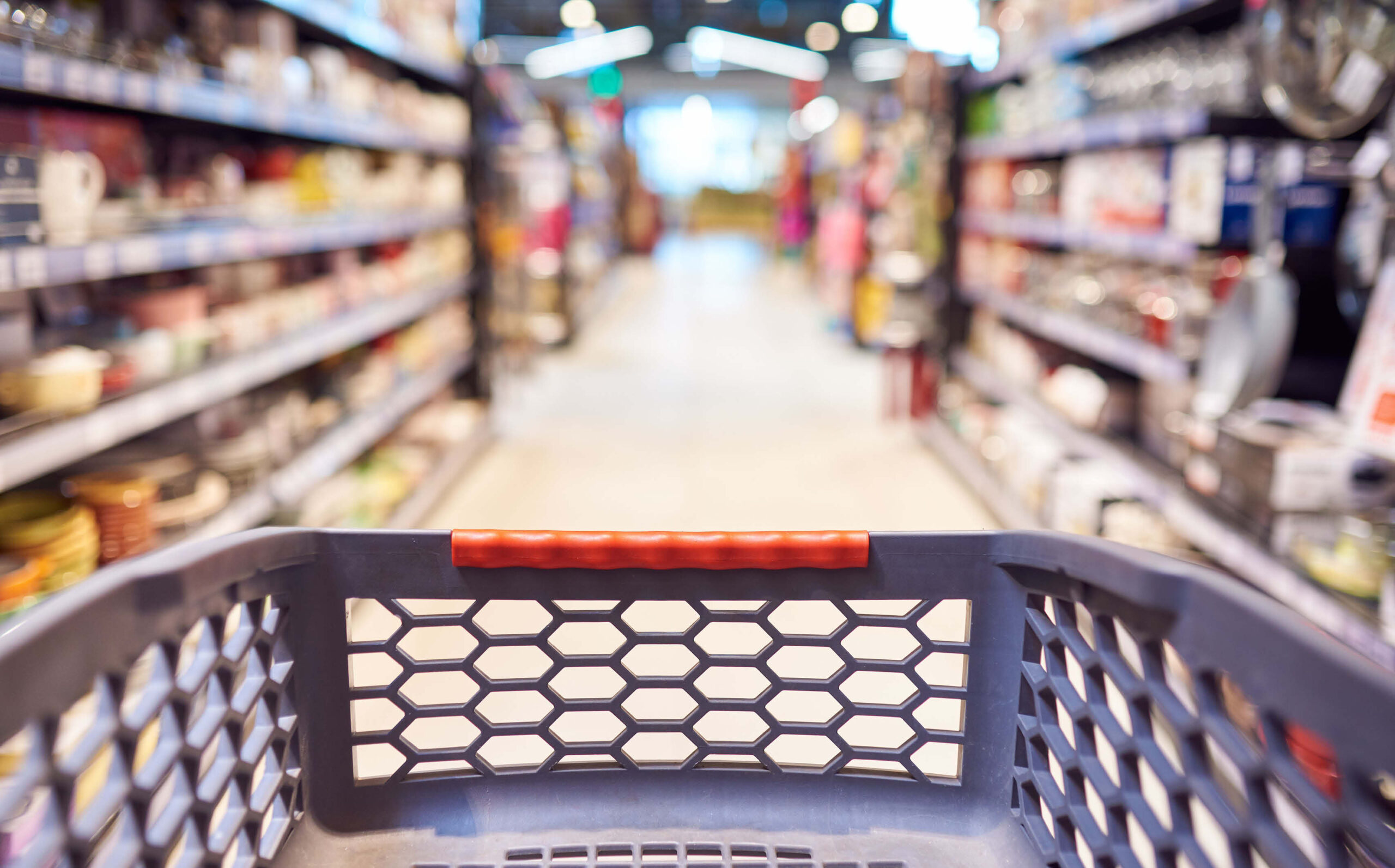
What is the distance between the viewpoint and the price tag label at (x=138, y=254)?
197 cm

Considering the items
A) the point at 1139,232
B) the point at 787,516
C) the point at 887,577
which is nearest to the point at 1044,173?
the point at 1139,232

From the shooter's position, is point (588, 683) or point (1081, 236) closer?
point (588, 683)

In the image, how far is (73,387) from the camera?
1861 mm

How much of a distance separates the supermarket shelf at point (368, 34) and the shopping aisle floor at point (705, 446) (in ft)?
5.75

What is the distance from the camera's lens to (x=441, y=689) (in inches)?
101

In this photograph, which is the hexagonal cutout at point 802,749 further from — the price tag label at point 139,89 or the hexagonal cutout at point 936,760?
the price tag label at point 139,89

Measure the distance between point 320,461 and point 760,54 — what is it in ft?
60.5

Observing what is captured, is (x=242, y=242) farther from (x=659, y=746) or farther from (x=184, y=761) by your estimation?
(x=184, y=761)

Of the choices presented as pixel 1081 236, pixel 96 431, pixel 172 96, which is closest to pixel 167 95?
pixel 172 96

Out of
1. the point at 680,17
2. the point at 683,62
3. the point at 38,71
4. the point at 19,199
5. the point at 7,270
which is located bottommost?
the point at 7,270

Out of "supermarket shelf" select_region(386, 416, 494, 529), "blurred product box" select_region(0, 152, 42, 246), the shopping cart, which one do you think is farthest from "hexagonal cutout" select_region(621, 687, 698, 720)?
"blurred product box" select_region(0, 152, 42, 246)

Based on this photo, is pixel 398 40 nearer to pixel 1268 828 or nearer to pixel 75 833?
pixel 75 833

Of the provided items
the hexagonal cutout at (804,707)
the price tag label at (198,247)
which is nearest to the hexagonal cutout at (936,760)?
the hexagonal cutout at (804,707)

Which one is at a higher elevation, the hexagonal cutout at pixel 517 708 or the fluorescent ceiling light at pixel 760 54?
the fluorescent ceiling light at pixel 760 54
